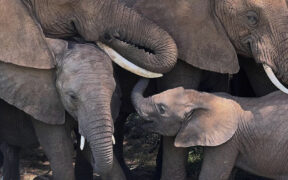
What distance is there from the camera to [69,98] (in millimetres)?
4762

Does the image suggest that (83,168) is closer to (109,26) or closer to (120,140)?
(120,140)

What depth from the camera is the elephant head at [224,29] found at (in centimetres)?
509

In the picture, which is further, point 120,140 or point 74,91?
point 120,140

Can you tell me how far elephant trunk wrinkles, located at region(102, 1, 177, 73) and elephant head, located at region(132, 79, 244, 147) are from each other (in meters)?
0.19

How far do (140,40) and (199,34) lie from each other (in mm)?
413

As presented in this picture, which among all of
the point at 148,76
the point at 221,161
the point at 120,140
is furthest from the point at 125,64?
the point at 120,140

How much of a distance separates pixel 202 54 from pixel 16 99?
1205 millimetres

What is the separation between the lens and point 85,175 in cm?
581

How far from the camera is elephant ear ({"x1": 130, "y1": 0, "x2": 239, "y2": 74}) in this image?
206 inches

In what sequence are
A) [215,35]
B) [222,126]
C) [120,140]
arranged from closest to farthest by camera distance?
[222,126]
[215,35]
[120,140]

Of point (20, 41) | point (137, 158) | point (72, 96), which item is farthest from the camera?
point (137, 158)

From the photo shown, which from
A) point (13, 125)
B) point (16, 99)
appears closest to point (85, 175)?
point (13, 125)

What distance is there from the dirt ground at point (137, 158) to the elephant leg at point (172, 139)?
66 cm

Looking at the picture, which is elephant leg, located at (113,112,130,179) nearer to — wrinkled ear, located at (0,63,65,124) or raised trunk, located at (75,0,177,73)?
raised trunk, located at (75,0,177,73)
